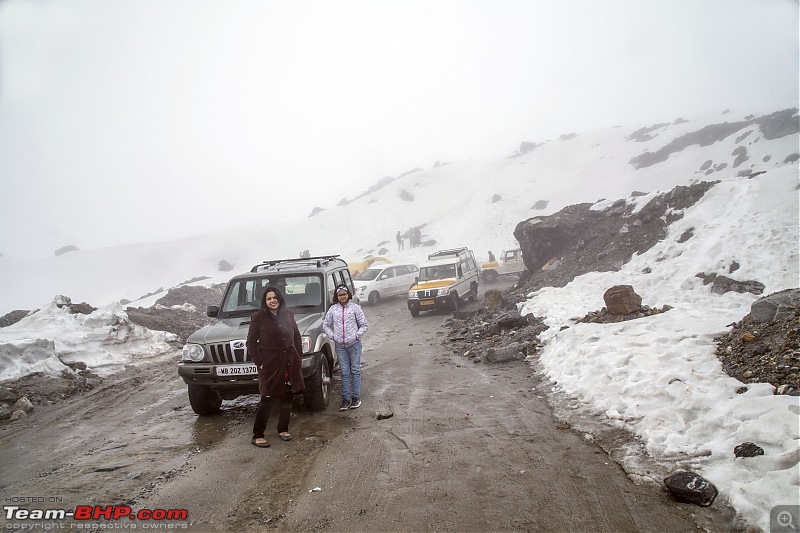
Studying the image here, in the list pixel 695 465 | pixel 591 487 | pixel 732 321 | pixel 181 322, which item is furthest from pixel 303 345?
pixel 181 322

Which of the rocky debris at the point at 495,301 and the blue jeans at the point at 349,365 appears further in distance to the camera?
the rocky debris at the point at 495,301

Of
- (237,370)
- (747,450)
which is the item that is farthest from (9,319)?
(747,450)

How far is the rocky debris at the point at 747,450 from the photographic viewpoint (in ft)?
10.9

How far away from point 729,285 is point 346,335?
8.33 metres

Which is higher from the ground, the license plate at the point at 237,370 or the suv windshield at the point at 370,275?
the license plate at the point at 237,370

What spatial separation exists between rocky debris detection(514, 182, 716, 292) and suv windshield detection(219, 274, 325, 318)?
1012cm

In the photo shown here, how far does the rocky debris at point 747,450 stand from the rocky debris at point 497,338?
15.7ft

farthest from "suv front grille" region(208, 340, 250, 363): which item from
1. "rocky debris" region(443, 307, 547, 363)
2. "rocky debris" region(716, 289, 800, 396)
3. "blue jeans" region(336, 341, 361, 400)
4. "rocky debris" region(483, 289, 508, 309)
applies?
"rocky debris" region(483, 289, 508, 309)

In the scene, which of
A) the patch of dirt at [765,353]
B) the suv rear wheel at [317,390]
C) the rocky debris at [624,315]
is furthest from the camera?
the rocky debris at [624,315]

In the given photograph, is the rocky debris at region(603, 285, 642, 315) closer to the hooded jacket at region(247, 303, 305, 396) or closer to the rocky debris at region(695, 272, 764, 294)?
the rocky debris at region(695, 272, 764, 294)

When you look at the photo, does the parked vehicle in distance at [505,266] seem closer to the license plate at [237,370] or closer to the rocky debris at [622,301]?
the rocky debris at [622,301]

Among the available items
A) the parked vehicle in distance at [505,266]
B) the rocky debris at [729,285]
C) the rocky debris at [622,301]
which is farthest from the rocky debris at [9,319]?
the parked vehicle in distance at [505,266]

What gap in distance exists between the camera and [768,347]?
485 cm

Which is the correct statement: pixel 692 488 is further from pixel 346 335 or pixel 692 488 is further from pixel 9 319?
pixel 9 319
